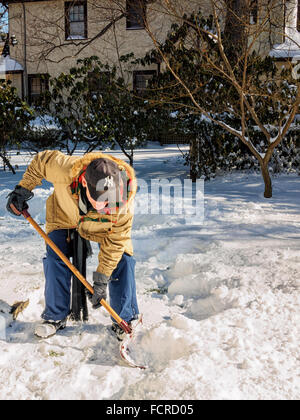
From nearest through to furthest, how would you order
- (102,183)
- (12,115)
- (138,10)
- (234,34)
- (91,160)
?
1. (102,183)
2. (91,160)
3. (138,10)
4. (12,115)
5. (234,34)

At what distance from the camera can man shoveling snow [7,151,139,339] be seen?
2508 millimetres

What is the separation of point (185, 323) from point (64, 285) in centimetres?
89

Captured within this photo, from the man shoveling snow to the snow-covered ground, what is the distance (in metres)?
0.24

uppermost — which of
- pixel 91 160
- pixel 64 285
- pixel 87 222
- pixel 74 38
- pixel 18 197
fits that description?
pixel 74 38

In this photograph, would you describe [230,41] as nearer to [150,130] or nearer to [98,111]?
[150,130]

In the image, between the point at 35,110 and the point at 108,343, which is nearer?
the point at 108,343

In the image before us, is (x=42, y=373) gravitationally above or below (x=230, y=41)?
below

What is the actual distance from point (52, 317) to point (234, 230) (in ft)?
9.98

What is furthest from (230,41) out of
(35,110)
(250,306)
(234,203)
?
(250,306)

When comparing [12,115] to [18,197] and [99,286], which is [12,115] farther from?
[99,286]

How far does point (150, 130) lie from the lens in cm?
922

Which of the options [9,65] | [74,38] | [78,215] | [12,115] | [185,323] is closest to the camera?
[78,215]

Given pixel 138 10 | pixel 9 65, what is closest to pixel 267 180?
pixel 138 10

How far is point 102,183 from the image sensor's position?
7.94 ft
